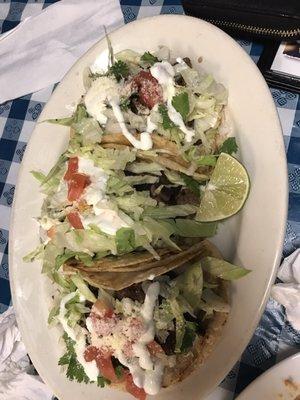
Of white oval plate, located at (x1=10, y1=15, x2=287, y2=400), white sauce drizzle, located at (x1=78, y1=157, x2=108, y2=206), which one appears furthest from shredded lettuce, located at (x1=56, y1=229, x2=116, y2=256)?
white oval plate, located at (x1=10, y1=15, x2=287, y2=400)

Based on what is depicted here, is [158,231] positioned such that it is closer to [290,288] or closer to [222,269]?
[222,269]

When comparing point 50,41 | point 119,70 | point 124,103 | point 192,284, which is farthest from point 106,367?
point 50,41

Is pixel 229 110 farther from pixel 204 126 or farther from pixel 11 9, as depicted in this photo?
pixel 11 9

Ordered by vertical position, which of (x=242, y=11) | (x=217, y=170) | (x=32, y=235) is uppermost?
(x=242, y=11)

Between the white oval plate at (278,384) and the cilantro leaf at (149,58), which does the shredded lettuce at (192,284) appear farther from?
the cilantro leaf at (149,58)

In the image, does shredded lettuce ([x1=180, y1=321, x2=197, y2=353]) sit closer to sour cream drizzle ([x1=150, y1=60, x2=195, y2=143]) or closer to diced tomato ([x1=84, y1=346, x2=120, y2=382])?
diced tomato ([x1=84, y1=346, x2=120, y2=382])

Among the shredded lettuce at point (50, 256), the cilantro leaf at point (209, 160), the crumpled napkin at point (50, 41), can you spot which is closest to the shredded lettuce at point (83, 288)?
the shredded lettuce at point (50, 256)

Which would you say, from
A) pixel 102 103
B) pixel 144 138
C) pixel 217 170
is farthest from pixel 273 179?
pixel 102 103

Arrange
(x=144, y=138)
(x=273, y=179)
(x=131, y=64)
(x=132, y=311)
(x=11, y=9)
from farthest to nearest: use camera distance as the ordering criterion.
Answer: (x=11, y=9) < (x=131, y=64) < (x=144, y=138) < (x=132, y=311) < (x=273, y=179)
